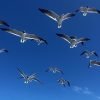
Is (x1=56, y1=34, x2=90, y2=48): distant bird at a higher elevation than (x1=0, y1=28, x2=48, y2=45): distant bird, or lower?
higher

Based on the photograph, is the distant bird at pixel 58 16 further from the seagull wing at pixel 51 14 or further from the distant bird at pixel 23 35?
the distant bird at pixel 23 35

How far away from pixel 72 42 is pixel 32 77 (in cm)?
1254

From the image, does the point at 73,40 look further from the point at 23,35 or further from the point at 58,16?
the point at 23,35

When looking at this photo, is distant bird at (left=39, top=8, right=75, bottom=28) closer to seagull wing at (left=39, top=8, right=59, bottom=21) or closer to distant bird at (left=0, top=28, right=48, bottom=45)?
seagull wing at (left=39, top=8, right=59, bottom=21)

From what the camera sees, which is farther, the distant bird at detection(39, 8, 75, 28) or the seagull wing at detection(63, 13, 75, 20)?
the seagull wing at detection(63, 13, 75, 20)

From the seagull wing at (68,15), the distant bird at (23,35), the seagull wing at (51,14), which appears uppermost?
the seagull wing at (68,15)

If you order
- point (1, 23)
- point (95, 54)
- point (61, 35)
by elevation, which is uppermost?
point (95, 54)

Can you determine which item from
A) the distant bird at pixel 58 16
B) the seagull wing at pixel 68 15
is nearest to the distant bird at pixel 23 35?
the distant bird at pixel 58 16

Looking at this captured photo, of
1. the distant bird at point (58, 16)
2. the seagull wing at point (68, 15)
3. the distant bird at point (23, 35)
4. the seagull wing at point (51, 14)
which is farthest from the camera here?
the distant bird at point (23, 35)

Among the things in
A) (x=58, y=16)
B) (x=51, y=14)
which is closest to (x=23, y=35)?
(x=51, y=14)

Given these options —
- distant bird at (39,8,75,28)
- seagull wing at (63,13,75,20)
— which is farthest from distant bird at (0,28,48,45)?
seagull wing at (63,13,75,20)

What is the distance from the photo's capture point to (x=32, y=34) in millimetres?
51969

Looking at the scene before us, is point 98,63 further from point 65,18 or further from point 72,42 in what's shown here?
point 65,18

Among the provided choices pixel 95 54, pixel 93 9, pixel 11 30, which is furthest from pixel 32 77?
pixel 93 9
